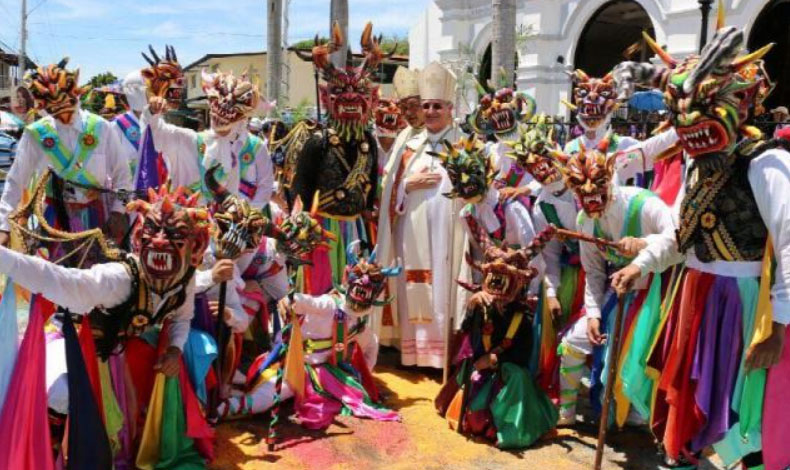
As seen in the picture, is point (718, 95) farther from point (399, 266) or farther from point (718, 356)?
point (399, 266)

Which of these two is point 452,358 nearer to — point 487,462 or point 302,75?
point 487,462

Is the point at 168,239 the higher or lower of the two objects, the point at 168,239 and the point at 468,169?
the lower

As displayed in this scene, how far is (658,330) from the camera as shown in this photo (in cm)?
340

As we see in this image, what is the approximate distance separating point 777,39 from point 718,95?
15.5 m

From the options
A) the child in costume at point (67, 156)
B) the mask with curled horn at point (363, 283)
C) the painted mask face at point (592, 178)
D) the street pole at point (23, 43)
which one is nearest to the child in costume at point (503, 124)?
the mask with curled horn at point (363, 283)

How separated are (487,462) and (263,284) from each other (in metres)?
1.87

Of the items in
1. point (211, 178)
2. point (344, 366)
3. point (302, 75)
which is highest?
point (302, 75)

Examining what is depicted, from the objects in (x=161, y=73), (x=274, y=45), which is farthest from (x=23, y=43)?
(x=161, y=73)

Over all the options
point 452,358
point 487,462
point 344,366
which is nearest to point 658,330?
point 487,462

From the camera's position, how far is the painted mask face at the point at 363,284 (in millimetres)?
4176

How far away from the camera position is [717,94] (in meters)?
2.84

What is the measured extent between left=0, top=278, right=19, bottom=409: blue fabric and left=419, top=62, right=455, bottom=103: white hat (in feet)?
10.1

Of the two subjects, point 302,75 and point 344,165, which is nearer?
point 344,165

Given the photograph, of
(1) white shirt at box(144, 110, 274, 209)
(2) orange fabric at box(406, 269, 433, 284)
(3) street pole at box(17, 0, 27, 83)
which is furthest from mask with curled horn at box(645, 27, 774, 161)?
(3) street pole at box(17, 0, 27, 83)
